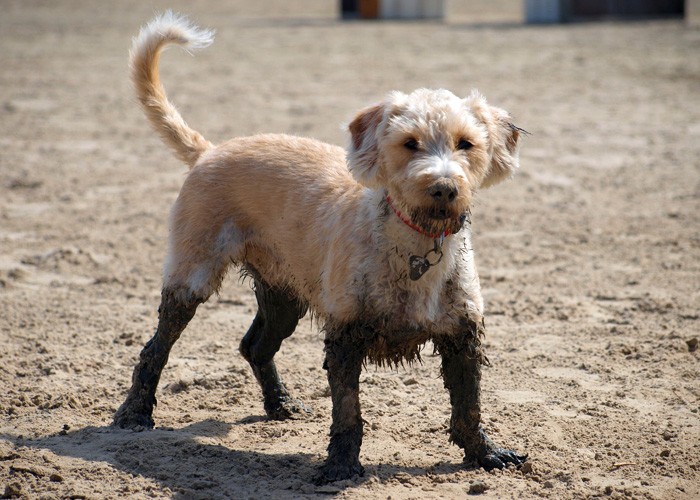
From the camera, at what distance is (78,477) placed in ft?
15.1

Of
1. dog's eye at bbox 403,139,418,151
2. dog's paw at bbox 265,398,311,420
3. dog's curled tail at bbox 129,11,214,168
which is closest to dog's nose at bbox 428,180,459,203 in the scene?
dog's eye at bbox 403,139,418,151

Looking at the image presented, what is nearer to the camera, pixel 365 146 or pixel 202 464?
pixel 365 146

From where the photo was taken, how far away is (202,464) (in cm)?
486

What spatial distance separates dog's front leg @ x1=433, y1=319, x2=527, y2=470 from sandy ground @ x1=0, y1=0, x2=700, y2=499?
0.13m

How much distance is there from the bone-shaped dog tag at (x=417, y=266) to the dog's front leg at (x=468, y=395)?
13.3 inches

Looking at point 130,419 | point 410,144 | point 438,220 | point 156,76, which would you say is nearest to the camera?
point 438,220

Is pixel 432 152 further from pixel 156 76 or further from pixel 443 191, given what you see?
pixel 156 76

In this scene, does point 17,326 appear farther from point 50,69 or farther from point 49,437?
point 50,69

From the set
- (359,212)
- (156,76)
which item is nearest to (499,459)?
(359,212)

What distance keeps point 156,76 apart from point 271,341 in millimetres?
1733

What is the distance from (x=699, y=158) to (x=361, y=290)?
7.94 metres

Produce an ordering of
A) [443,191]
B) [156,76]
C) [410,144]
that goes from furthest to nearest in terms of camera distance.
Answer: [156,76]
[410,144]
[443,191]

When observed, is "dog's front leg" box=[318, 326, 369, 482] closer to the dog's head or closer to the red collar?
the red collar

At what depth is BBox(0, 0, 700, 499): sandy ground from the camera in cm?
482
